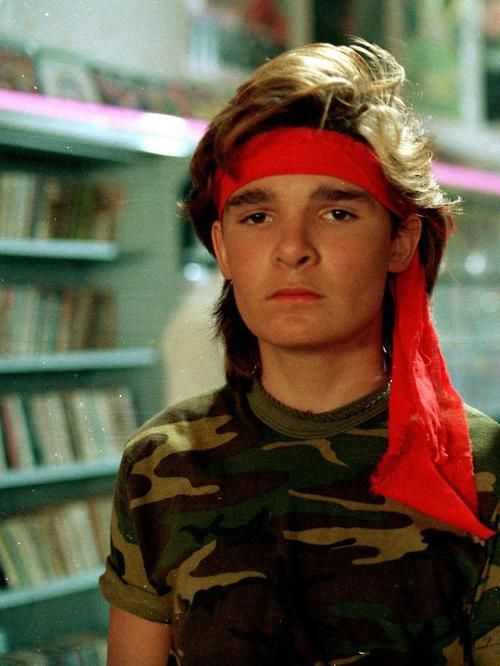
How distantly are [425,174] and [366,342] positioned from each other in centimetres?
18

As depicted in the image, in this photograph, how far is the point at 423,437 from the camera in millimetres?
941

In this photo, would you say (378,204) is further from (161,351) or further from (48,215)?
(48,215)

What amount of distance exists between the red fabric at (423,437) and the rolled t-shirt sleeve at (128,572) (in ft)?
0.83

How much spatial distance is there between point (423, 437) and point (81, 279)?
739 millimetres

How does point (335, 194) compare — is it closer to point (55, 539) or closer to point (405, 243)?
point (405, 243)

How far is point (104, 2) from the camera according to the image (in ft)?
3.97

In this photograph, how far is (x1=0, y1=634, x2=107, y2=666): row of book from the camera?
45.7 inches

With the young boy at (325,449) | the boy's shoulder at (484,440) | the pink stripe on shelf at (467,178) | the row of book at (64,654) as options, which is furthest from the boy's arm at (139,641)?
the pink stripe on shelf at (467,178)

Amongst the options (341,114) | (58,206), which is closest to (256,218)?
(341,114)

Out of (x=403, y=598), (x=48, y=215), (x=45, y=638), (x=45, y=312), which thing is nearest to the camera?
(x=403, y=598)

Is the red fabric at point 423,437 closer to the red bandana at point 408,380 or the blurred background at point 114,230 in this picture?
the red bandana at point 408,380

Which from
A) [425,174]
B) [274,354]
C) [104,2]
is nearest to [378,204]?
[425,174]

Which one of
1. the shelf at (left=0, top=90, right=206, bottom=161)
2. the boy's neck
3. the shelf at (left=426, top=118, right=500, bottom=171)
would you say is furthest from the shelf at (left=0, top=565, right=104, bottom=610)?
the shelf at (left=426, top=118, right=500, bottom=171)

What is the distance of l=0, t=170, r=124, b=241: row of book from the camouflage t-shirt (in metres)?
0.53
